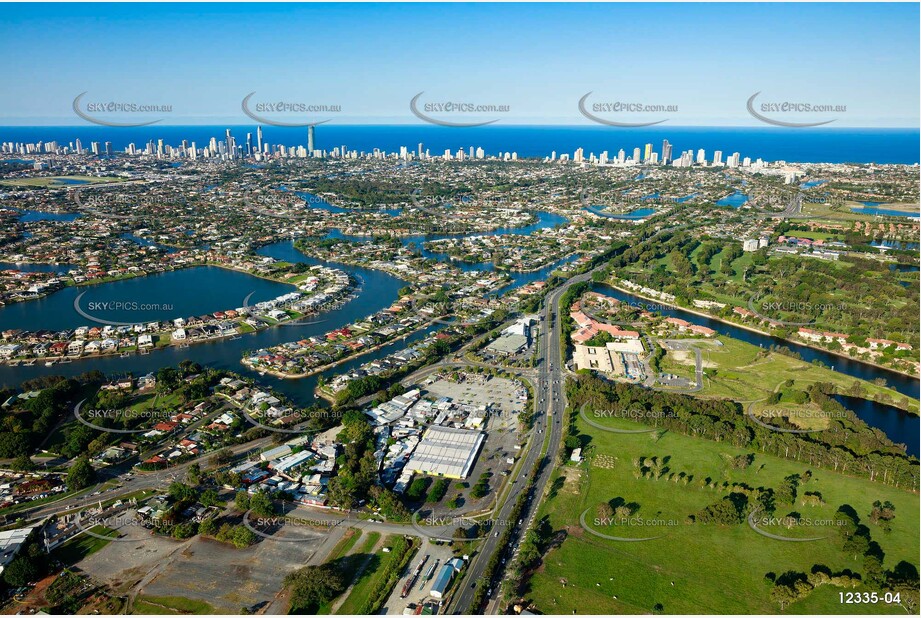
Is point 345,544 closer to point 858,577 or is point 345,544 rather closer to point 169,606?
point 169,606

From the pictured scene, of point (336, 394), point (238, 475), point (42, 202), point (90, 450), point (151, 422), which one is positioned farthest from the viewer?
point (42, 202)

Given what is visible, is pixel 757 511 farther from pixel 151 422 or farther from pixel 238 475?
pixel 151 422

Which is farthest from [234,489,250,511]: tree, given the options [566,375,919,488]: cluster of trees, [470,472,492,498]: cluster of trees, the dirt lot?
Answer: [566,375,919,488]: cluster of trees

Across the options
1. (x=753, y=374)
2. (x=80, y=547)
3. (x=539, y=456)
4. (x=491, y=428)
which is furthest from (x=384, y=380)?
(x=753, y=374)

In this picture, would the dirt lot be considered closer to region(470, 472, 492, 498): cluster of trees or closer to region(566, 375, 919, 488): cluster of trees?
region(470, 472, 492, 498): cluster of trees

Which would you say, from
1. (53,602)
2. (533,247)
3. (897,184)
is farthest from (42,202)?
(897,184)

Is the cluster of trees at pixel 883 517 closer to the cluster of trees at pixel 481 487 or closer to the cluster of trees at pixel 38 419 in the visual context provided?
the cluster of trees at pixel 481 487
